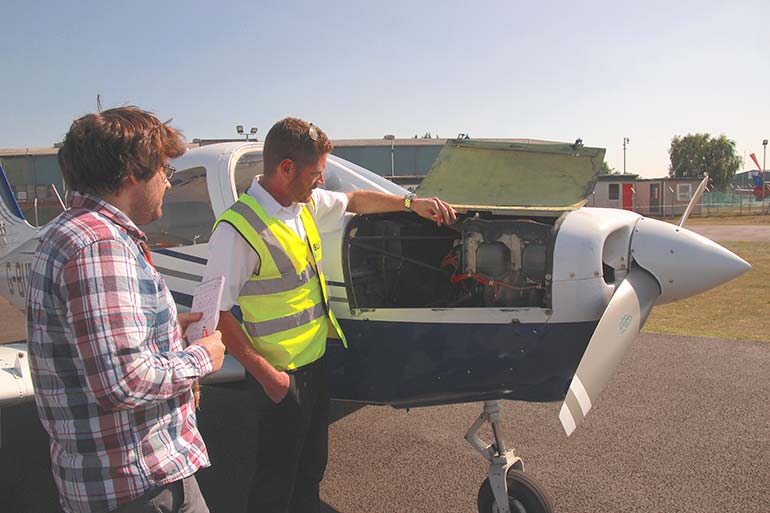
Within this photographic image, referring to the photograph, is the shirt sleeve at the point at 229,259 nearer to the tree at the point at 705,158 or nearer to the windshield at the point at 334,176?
the windshield at the point at 334,176

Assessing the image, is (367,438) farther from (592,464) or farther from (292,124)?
(292,124)

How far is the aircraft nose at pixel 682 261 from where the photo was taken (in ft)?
8.29

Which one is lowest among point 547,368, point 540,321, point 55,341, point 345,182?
point 547,368

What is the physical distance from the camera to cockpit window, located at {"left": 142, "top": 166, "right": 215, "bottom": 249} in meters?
3.42

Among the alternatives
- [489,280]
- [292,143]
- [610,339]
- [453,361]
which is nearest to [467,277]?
[489,280]

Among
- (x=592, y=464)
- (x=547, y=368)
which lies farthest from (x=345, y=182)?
(x=592, y=464)

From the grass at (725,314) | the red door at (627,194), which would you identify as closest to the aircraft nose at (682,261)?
the grass at (725,314)

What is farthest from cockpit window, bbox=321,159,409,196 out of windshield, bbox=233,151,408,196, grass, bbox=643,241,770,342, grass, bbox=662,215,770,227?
grass, bbox=662,215,770,227

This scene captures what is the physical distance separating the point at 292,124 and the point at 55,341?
1170 millimetres

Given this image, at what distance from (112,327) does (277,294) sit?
0.94m

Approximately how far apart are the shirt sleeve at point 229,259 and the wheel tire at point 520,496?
5.68 feet

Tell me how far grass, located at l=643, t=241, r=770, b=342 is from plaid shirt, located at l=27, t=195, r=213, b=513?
21.4 feet

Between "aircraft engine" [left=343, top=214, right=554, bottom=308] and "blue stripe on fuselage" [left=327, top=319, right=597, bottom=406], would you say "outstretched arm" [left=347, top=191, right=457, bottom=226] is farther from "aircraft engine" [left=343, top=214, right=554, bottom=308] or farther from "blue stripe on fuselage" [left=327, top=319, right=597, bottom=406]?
"blue stripe on fuselage" [left=327, top=319, right=597, bottom=406]

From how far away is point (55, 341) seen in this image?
1214 mm
